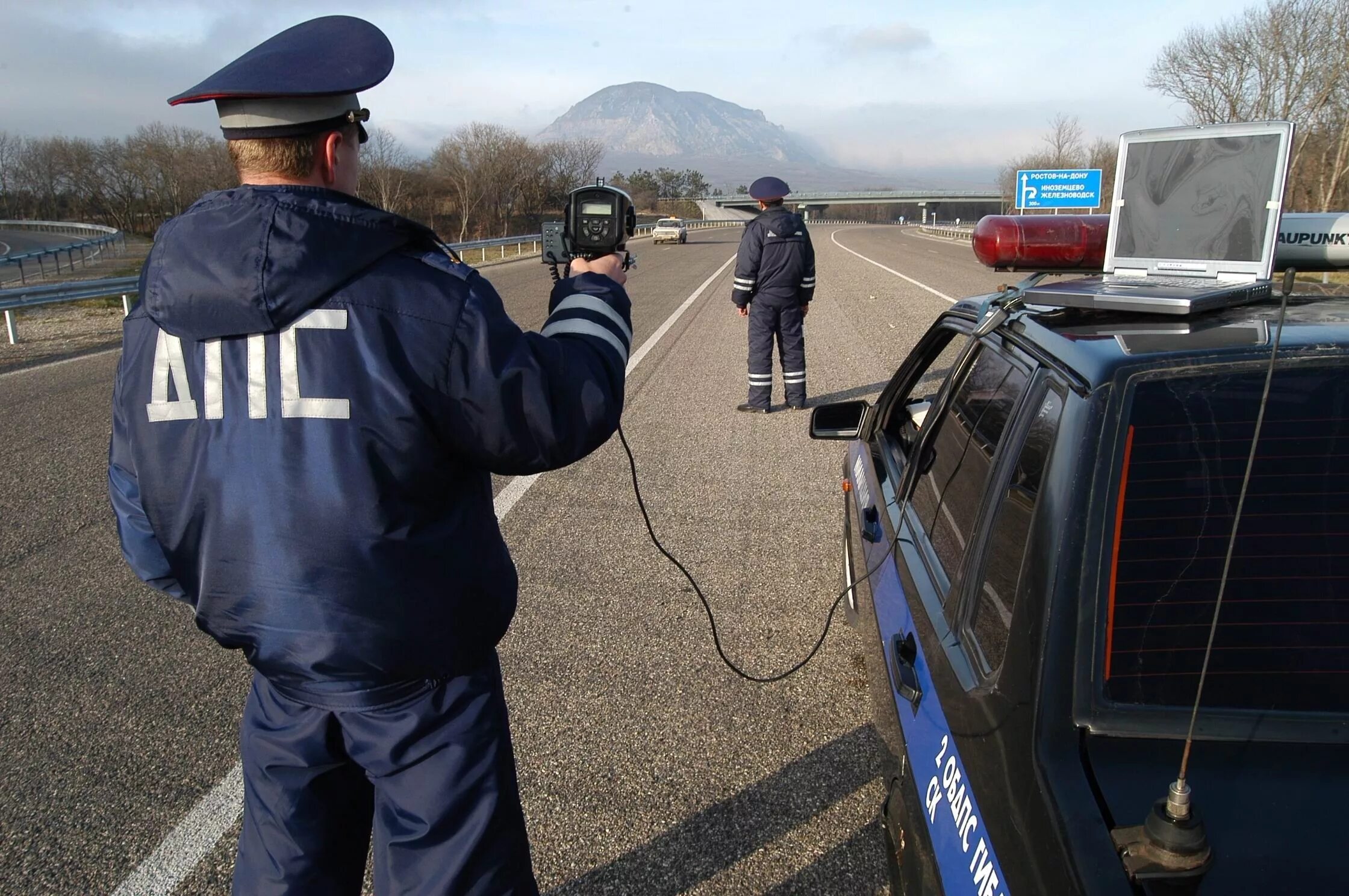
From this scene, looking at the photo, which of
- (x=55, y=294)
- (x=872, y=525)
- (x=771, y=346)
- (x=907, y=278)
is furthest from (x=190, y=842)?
(x=907, y=278)

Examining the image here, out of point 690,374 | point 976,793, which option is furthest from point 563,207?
point 690,374

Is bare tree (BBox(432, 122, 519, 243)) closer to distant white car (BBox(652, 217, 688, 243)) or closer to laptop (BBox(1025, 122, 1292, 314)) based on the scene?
distant white car (BBox(652, 217, 688, 243))

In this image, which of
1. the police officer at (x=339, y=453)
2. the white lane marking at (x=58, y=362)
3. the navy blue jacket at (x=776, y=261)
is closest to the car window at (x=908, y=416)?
the police officer at (x=339, y=453)

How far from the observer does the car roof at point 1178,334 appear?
1.82 meters

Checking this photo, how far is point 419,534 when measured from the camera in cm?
164

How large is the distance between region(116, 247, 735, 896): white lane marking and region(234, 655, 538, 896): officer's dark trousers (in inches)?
42.8

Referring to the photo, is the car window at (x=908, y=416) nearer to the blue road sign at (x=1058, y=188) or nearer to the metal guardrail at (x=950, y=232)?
the blue road sign at (x=1058, y=188)

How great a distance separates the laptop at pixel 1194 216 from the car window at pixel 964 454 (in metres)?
0.25

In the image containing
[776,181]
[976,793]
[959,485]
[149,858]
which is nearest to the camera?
[976,793]

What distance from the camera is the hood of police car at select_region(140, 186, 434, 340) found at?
152 centimetres

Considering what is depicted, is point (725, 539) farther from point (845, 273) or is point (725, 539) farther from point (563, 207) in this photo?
point (845, 273)

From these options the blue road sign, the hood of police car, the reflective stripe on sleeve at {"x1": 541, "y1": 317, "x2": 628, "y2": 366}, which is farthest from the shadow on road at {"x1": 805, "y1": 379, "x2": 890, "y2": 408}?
the blue road sign

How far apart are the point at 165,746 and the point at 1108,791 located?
312 centimetres

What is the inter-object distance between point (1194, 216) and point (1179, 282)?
19cm
